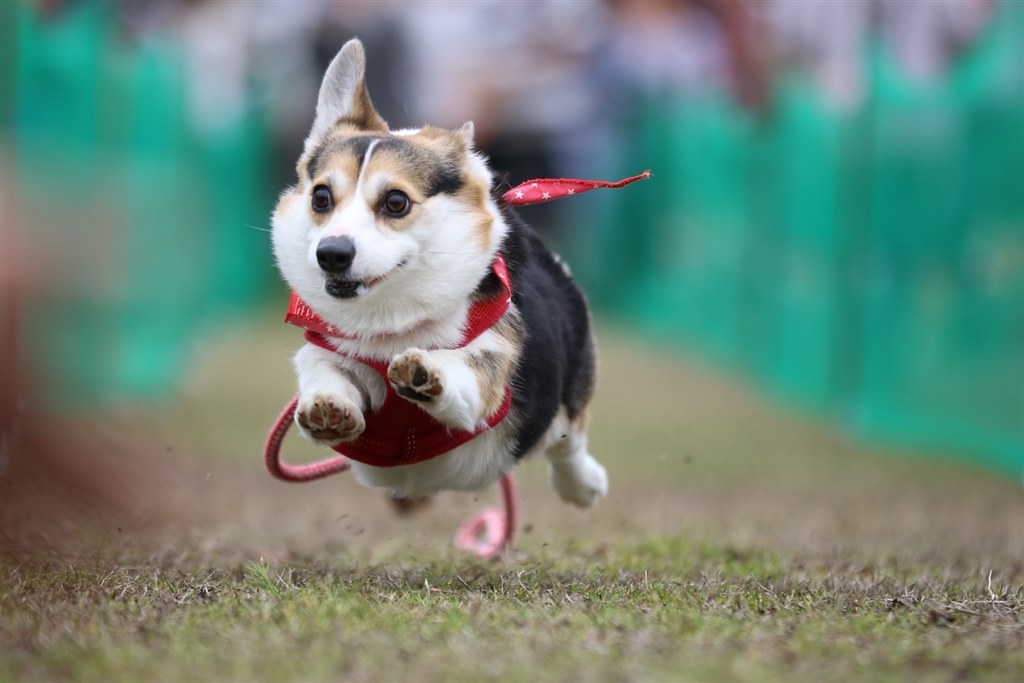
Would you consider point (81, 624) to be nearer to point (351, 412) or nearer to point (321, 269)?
point (351, 412)

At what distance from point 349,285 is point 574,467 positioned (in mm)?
1374

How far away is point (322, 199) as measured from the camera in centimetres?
367

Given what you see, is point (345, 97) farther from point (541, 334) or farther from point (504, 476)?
point (504, 476)

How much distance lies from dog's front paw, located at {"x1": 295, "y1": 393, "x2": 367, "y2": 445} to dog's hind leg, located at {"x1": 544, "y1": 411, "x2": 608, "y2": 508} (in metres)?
1.02

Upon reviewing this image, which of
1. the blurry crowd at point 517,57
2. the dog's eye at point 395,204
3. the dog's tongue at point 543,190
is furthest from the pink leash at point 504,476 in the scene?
the blurry crowd at point 517,57

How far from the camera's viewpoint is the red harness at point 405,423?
12.0 feet

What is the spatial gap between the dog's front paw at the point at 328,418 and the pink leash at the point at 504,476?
0.30m

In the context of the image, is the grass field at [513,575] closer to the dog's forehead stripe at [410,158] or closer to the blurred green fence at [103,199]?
the blurred green fence at [103,199]

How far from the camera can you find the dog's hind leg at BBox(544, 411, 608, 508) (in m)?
4.46

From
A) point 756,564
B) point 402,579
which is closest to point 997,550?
point 756,564

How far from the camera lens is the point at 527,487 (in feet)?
24.2

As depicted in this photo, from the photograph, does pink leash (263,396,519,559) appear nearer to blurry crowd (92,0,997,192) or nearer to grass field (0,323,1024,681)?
grass field (0,323,1024,681)

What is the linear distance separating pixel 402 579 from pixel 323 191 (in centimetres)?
110

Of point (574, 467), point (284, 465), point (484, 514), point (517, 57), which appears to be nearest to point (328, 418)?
point (284, 465)
